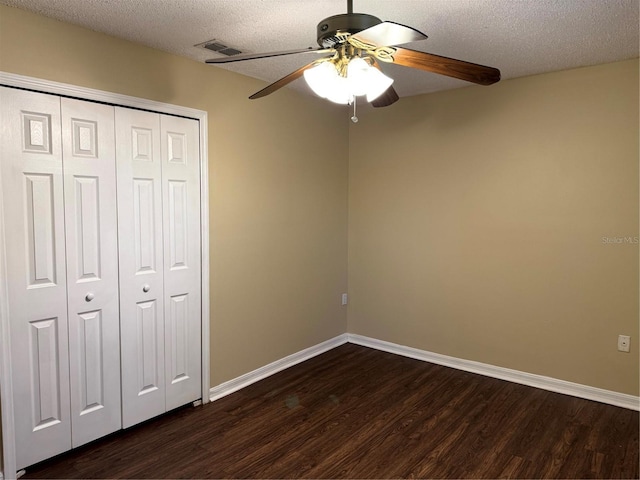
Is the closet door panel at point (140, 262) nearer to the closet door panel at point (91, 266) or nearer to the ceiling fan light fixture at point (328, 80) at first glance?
the closet door panel at point (91, 266)

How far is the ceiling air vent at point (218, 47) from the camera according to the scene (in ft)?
8.79

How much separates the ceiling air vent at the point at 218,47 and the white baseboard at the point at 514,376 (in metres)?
2.87

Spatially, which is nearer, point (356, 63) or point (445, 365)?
point (356, 63)

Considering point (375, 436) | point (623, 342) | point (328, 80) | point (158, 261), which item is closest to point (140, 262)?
point (158, 261)

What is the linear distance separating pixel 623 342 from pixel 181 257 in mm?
3087

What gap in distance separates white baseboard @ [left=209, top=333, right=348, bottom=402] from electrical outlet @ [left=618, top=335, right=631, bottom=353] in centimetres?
234

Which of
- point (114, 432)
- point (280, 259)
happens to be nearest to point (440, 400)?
point (280, 259)

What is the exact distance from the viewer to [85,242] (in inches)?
99.3

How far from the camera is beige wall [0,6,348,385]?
8.05 feet

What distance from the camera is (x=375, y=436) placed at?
2.77 m

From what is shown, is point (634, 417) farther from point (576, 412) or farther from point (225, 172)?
point (225, 172)

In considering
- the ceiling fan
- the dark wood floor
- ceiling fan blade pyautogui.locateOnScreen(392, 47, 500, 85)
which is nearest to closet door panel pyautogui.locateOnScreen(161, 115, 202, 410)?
the dark wood floor

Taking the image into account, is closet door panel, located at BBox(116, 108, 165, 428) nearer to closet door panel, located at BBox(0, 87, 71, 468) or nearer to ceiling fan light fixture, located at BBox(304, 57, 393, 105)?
closet door panel, located at BBox(0, 87, 71, 468)

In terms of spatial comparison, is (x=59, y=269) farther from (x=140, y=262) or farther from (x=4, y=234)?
(x=140, y=262)
